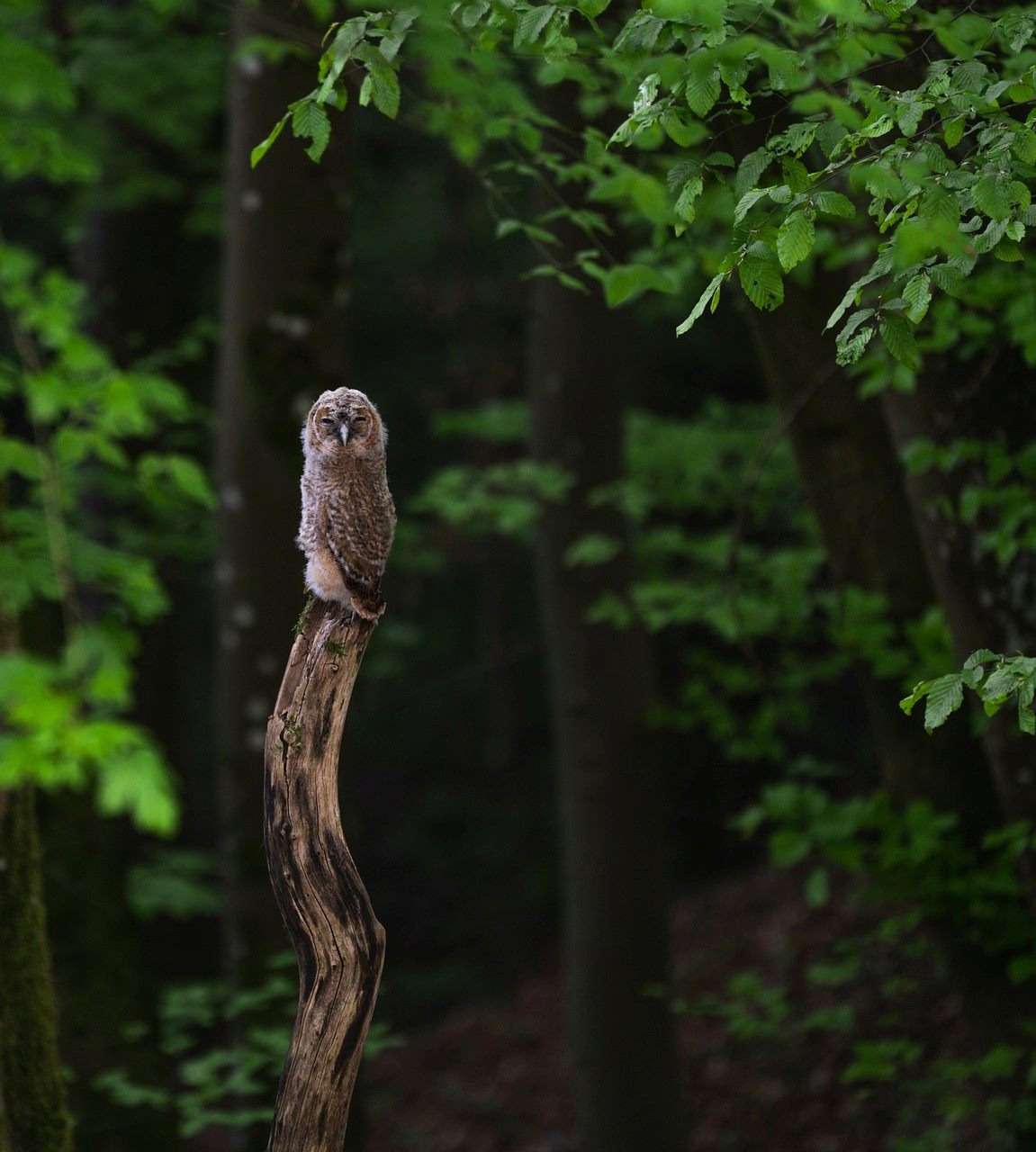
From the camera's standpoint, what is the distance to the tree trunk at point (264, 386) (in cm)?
596

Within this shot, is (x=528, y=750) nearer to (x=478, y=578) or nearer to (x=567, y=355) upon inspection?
(x=478, y=578)

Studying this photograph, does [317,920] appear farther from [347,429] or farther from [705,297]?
[705,297]

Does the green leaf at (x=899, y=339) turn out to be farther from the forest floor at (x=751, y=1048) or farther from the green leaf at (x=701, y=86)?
the forest floor at (x=751, y=1048)

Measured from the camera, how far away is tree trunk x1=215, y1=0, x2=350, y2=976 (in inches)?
235

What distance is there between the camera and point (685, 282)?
296 inches

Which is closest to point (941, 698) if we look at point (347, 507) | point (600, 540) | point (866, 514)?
point (347, 507)

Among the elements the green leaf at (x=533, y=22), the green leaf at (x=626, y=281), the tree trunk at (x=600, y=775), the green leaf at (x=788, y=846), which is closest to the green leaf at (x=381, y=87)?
the green leaf at (x=533, y=22)

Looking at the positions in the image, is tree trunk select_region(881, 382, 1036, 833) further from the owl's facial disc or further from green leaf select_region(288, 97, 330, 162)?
green leaf select_region(288, 97, 330, 162)

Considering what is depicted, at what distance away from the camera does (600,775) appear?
25.1 feet

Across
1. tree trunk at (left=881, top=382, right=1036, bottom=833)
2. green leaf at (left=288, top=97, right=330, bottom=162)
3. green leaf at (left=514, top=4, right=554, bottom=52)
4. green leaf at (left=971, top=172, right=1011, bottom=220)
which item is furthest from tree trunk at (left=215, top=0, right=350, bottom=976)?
green leaf at (left=971, top=172, right=1011, bottom=220)

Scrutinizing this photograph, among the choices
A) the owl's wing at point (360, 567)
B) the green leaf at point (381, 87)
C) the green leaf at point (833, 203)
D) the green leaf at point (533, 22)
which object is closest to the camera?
the green leaf at point (833, 203)

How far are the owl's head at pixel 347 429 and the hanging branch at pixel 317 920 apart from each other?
2.35ft

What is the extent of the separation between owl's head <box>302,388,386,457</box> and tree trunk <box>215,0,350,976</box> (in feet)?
7.65

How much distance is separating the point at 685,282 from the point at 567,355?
0.92 m
